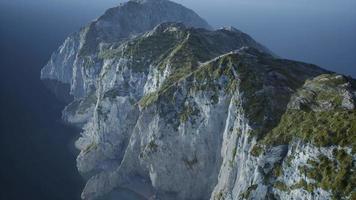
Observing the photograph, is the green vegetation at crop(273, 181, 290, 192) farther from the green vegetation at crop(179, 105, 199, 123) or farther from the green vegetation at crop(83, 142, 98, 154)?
the green vegetation at crop(83, 142, 98, 154)

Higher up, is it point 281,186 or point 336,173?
point 336,173

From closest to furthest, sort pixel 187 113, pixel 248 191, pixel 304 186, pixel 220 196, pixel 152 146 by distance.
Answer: pixel 304 186
pixel 248 191
pixel 220 196
pixel 187 113
pixel 152 146

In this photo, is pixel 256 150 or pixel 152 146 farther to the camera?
pixel 152 146

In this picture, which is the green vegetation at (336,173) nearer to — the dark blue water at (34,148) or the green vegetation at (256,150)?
the green vegetation at (256,150)

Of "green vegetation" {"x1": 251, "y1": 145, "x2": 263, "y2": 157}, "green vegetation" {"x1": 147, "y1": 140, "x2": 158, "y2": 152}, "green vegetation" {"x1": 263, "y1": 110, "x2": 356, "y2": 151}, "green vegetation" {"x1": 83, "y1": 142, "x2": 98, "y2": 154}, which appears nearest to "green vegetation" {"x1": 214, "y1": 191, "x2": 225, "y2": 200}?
"green vegetation" {"x1": 251, "y1": 145, "x2": 263, "y2": 157}

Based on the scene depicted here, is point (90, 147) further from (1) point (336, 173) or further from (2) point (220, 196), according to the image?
(1) point (336, 173)

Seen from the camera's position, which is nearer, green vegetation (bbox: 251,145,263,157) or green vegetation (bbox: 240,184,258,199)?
Answer: green vegetation (bbox: 240,184,258,199)

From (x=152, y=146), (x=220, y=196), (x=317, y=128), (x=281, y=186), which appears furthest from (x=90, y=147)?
(x=317, y=128)

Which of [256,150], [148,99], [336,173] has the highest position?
[336,173]

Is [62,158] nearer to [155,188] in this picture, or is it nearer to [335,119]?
[155,188]

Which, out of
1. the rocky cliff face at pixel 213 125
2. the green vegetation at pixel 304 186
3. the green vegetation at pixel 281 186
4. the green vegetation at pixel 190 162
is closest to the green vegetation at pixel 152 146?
the rocky cliff face at pixel 213 125
